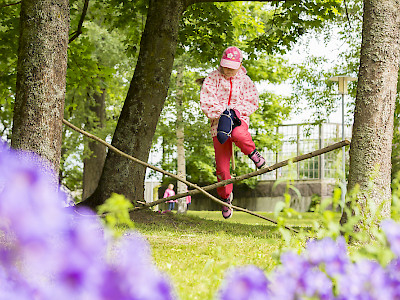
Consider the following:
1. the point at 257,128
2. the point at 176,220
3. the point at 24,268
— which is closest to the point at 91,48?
Result: the point at 176,220

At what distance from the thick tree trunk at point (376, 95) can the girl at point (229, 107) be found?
3.69 feet

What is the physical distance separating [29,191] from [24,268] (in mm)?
440

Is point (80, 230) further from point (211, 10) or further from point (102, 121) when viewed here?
point (102, 121)

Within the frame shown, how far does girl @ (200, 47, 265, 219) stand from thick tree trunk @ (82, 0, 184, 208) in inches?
78.9

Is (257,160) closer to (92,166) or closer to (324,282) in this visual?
(324,282)

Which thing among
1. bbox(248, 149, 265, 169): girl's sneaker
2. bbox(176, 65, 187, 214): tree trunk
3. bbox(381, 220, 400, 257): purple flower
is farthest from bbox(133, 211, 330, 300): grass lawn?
bbox(176, 65, 187, 214): tree trunk

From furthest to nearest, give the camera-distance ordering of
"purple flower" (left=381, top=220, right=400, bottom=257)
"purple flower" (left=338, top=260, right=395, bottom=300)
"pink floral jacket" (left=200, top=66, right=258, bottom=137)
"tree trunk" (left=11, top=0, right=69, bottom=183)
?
"pink floral jacket" (left=200, top=66, right=258, bottom=137) → "tree trunk" (left=11, top=0, right=69, bottom=183) → "purple flower" (left=381, top=220, right=400, bottom=257) → "purple flower" (left=338, top=260, right=395, bottom=300)

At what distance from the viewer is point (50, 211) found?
→ 953mm

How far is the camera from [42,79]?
146 inches

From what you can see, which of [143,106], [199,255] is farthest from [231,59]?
[199,255]

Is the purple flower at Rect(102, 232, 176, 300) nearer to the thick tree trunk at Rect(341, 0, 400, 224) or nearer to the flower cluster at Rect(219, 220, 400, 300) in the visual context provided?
the flower cluster at Rect(219, 220, 400, 300)

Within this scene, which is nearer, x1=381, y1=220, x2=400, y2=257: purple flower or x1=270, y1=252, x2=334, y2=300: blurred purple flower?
x1=270, y1=252, x2=334, y2=300: blurred purple flower

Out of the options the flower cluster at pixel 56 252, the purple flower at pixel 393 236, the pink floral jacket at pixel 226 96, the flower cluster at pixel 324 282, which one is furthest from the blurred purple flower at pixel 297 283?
the pink floral jacket at pixel 226 96

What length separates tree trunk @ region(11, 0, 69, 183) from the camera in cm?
365
